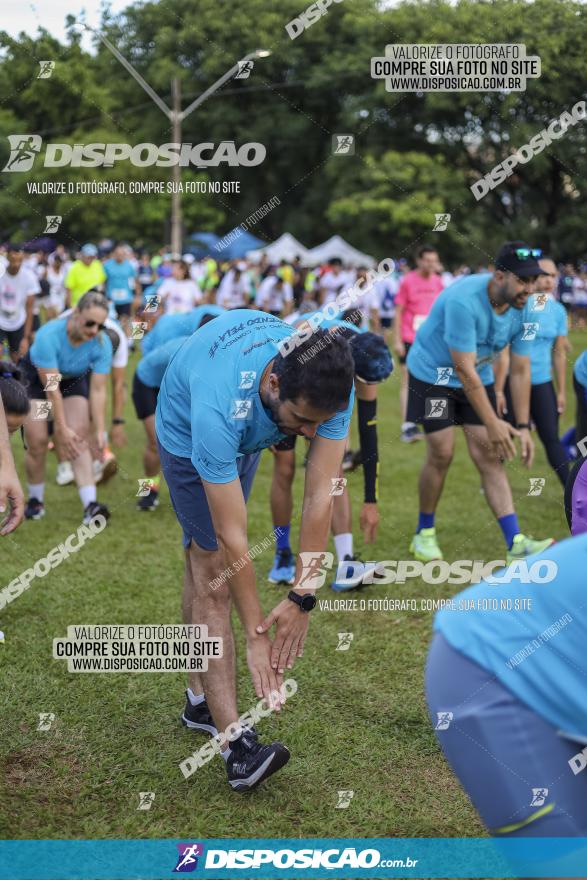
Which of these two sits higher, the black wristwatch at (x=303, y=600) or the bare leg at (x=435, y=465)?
the black wristwatch at (x=303, y=600)

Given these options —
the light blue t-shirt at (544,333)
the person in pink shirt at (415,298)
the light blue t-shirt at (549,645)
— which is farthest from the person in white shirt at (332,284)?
the light blue t-shirt at (549,645)

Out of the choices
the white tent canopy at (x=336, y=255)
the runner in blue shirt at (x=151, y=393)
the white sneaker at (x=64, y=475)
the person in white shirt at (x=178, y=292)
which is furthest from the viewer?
the white tent canopy at (x=336, y=255)

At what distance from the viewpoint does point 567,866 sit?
180 centimetres

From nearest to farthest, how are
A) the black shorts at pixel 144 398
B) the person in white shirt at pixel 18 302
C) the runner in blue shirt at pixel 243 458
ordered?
1. the runner in blue shirt at pixel 243 458
2. the black shorts at pixel 144 398
3. the person in white shirt at pixel 18 302

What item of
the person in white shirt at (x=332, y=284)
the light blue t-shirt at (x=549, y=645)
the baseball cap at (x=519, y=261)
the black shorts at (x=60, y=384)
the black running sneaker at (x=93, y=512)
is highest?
the baseball cap at (x=519, y=261)

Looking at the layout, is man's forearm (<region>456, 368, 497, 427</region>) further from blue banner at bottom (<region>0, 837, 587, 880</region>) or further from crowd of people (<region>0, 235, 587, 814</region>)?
blue banner at bottom (<region>0, 837, 587, 880</region>)

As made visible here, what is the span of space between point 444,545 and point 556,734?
507 cm

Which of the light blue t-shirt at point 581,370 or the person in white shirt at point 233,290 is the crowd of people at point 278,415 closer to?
the light blue t-shirt at point 581,370

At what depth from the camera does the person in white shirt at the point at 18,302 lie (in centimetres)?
1165

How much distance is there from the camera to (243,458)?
359 centimetres

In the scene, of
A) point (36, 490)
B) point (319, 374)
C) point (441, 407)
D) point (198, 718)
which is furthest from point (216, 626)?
point (36, 490)

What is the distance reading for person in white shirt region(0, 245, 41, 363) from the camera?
459 inches

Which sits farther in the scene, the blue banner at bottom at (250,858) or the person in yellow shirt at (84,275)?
the person in yellow shirt at (84,275)

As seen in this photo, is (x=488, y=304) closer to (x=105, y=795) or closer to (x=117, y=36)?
(x=105, y=795)
